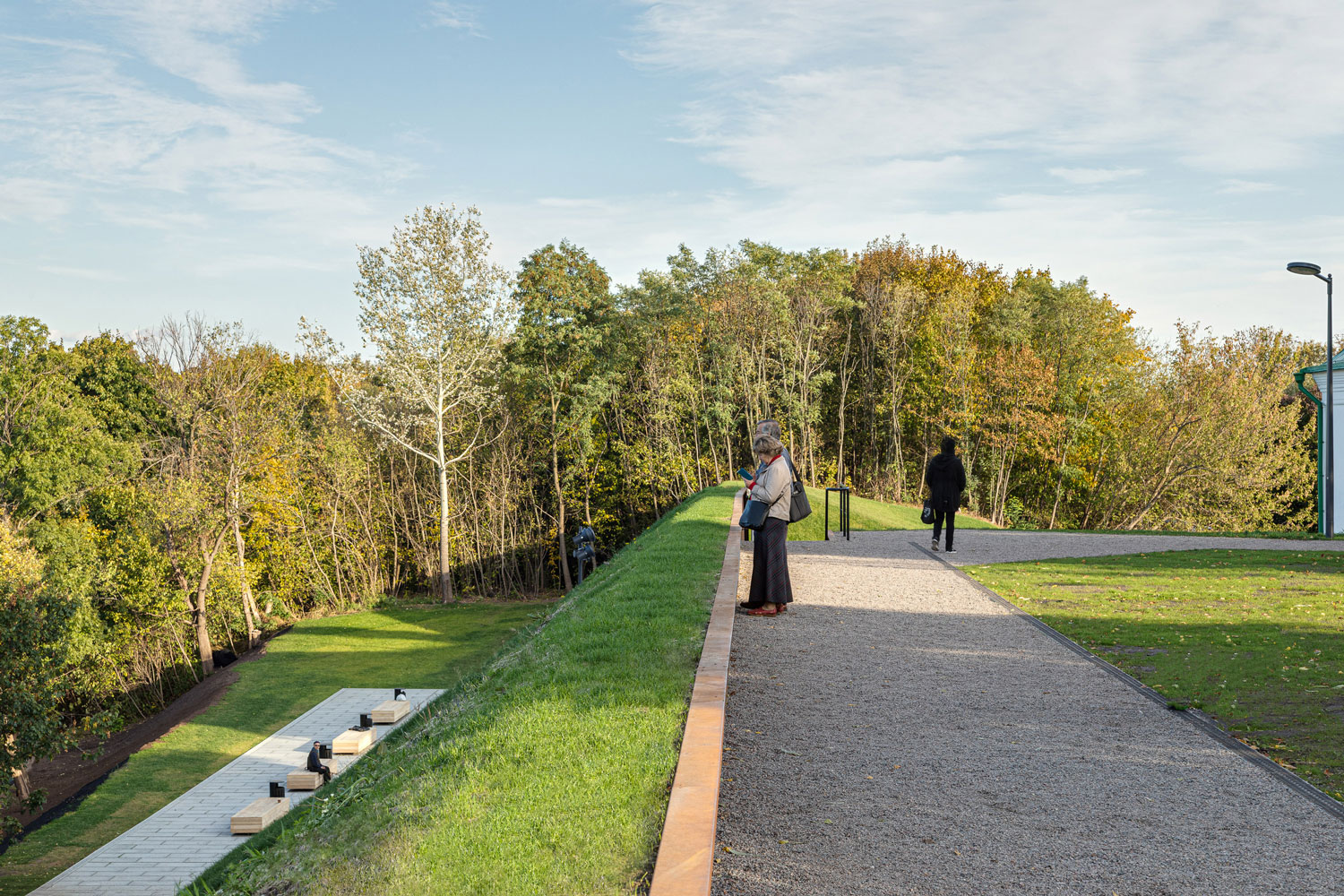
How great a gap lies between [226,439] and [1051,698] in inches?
1112

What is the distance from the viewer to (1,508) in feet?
83.2

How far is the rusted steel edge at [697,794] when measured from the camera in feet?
10.5

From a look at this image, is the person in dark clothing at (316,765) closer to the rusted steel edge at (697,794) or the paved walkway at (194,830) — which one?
the paved walkway at (194,830)

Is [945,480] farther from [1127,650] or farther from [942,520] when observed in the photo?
[1127,650]

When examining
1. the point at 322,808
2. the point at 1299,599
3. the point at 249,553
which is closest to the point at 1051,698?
the point at 322,808

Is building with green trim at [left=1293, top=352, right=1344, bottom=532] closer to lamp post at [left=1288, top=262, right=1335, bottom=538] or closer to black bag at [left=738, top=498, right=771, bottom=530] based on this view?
lamp post at [left=1288, top=262, right=1335, bottom=538]

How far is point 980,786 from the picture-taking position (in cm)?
455

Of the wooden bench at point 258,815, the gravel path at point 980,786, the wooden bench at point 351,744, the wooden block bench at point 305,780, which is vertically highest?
the gravel path at point 980,786

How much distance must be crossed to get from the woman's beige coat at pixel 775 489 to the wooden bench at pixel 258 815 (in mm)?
8842

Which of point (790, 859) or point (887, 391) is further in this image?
point (887, 391)

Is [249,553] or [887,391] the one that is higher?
[887,391]

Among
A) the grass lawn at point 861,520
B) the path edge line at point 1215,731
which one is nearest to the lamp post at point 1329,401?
the grass lawn at point 861,520

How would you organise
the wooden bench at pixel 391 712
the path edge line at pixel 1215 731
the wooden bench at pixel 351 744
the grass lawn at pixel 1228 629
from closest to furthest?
the path edge line at pixel 1215 731 < the grass lawn at pixel 1228 629 < the wooden bench at pixel 351 744 < the wooden bench at pixel 391 712

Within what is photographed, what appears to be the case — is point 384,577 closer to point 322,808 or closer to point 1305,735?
point 322,808
